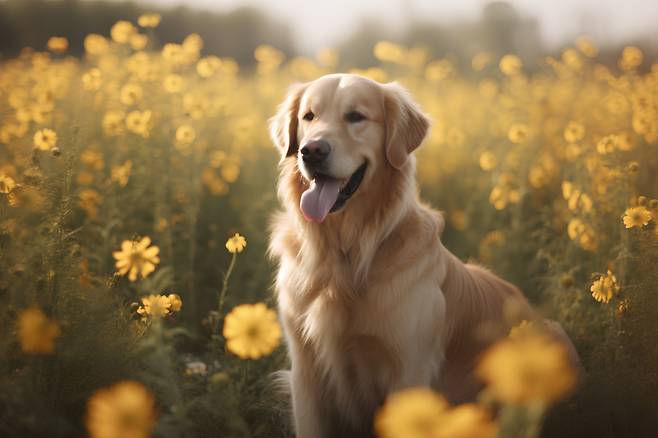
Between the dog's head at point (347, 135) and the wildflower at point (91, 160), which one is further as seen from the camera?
the wildflower at point (91, 160)

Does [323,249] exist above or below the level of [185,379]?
above

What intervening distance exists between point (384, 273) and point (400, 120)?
0.72 m

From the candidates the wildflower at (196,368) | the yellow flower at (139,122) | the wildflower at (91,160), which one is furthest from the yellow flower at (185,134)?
the wildflower at (196,368)

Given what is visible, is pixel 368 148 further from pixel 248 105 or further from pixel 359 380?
pixel 248 105

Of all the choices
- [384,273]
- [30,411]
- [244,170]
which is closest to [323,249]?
[384,273]

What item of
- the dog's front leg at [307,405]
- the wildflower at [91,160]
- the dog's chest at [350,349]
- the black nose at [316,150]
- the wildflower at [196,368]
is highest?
the black nose at [316,150]

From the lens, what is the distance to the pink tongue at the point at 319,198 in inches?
97.2

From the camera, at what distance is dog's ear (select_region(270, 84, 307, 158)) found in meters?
2.82

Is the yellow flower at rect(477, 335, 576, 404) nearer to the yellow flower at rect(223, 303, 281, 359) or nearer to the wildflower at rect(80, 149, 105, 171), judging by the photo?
the yellow flower at rect(223, 303, 281, 359)

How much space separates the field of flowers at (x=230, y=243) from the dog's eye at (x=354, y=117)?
489mm

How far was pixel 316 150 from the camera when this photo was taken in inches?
93.7

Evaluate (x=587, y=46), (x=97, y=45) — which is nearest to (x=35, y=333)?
(x=97, y=45)

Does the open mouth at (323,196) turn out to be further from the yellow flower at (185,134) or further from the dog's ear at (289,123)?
the yellow flower at (185,134)

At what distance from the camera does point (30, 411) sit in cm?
155
